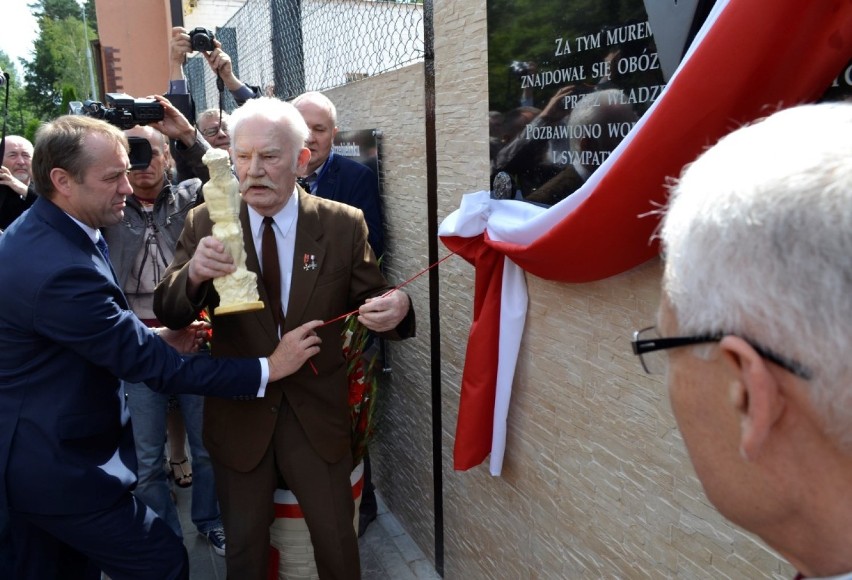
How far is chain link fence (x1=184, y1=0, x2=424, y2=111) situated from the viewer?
3457 mm

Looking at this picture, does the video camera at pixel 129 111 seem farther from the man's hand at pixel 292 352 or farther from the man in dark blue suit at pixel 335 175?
the man's hand at pixel 292 352

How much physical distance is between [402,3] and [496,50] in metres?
1.36

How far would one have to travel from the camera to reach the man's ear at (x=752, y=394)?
0.78 metres

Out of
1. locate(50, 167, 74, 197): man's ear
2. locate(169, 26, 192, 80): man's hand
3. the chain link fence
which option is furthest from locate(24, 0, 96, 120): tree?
locate(50, 167, 74, 197): man's ear

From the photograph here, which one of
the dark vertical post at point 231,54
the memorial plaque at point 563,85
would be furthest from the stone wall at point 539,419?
the dark vertical post at point 231,54

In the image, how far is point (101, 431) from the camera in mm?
2402

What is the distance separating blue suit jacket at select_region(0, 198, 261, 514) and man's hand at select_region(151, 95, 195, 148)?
66.4 inches

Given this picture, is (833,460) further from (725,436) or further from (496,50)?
(496,50)

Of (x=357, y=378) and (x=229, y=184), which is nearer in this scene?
(x=229, y=184)

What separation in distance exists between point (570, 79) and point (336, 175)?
1.88 meters

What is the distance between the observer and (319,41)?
4.71 m

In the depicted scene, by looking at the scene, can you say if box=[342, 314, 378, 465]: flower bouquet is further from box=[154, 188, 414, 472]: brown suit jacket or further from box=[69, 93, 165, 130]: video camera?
box=[69, 93, 165, 130]: video camera

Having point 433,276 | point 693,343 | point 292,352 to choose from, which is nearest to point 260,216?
point 292,352

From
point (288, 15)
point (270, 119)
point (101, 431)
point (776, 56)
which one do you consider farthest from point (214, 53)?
point (776, 56)
